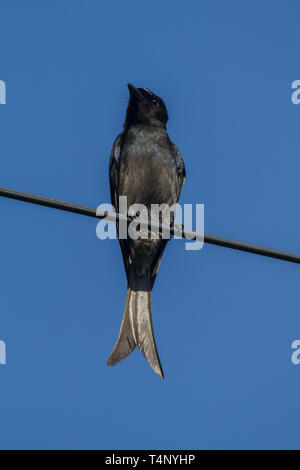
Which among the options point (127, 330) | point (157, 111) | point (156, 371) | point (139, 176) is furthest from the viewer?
point (157, 111)

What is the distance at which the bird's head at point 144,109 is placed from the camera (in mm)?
7335

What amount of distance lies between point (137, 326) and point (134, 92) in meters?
2.47

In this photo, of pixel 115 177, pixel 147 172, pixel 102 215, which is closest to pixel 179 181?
pixel 147 172

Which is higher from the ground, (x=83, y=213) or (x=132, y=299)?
(x=132, y=299)

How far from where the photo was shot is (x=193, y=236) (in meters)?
4.08

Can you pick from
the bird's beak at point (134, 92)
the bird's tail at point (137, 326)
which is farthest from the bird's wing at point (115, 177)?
the bird's beak at point (134, 92)

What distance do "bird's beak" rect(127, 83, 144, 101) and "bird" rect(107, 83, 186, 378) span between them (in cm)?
10

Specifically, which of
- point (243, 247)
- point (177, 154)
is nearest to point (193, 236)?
point (243, 247)

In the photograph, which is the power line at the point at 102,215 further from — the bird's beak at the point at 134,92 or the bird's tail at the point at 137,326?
the bird's beak at the point at 134,92

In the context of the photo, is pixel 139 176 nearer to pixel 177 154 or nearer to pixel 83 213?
pixel 177 154

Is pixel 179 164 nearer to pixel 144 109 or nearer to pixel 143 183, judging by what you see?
pixel 143 183

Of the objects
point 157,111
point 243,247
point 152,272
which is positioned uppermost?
point 157,111

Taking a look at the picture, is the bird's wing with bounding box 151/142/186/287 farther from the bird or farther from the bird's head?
the bird's head

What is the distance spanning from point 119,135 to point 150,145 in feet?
1.48
